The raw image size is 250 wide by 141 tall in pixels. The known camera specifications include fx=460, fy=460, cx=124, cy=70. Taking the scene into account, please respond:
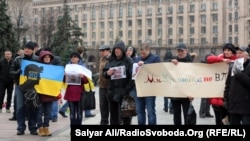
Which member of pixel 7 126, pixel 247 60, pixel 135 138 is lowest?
pixel 7 126

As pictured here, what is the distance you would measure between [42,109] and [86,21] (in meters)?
125

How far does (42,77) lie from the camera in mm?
10234

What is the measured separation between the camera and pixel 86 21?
134000 mm

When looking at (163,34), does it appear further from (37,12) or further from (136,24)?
(37,12)

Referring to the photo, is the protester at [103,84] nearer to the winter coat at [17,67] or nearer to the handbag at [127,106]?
the winter coat at [17,67]

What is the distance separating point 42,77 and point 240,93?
462cm

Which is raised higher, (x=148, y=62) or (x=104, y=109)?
(x=148, y=62)

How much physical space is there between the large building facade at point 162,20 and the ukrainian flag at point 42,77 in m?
97.8

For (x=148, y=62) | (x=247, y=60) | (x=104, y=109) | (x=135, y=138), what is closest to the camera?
(x=135, y=138)

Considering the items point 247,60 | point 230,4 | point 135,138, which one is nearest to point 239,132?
point 135,138

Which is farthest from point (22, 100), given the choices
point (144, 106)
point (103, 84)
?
point (144, 106)

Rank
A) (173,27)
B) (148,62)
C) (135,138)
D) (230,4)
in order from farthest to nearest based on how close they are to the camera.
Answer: (173,27) → (230,4) → (148,62) → (135,138)

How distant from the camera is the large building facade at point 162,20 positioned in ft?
361

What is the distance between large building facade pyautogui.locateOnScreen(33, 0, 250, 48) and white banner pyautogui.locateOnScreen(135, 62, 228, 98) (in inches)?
3846
